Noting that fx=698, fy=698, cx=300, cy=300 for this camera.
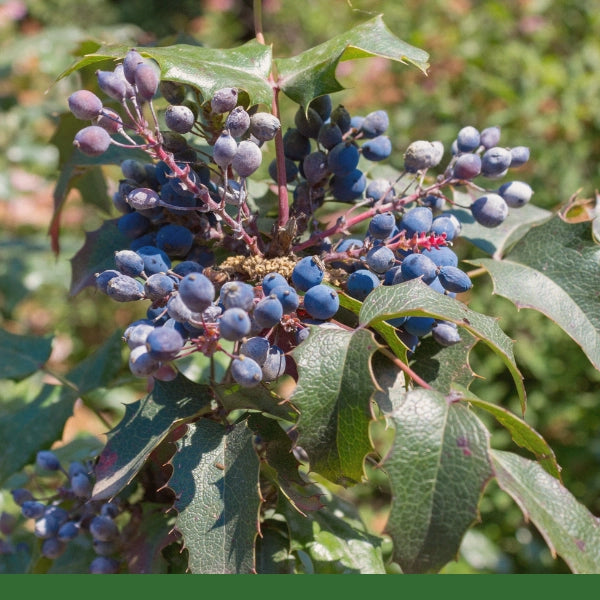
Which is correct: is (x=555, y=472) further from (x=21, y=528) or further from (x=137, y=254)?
(x=21, y=528)

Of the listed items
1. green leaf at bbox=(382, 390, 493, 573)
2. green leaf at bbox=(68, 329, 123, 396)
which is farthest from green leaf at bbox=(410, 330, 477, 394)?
green leaf at bbox=(68, 329, 123, 396)

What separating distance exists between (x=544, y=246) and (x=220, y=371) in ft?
1.97

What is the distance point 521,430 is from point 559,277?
1.06ft

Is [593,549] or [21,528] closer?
[593,549]

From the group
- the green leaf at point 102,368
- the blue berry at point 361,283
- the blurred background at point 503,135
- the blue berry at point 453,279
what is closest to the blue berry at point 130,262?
the blue berry at point 361,283

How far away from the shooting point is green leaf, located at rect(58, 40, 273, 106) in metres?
0.79

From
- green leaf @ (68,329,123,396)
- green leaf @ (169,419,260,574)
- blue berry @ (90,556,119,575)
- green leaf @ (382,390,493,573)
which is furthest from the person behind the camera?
green leaf @ (68,329,123,396)

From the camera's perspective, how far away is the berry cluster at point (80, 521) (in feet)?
3.16

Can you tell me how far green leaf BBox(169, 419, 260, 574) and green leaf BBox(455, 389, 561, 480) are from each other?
0.80 feet

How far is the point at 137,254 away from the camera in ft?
2.67

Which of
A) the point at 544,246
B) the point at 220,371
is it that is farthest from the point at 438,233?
the point at 220,371

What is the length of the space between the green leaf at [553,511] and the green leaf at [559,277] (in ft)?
0.89

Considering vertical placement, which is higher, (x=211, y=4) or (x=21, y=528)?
(x=21, y=528)

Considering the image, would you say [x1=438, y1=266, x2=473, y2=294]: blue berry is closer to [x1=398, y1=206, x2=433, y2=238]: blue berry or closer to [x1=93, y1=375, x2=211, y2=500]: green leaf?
[x1=398, y1=206, x2=433, y2=238]: blue berry
